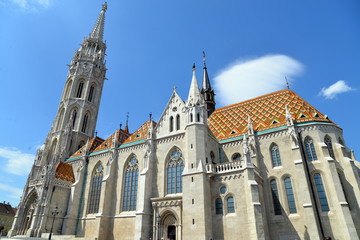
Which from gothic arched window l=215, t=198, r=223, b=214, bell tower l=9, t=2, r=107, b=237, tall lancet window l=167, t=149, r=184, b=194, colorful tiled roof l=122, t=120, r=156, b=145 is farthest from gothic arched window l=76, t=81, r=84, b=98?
gothic arched window l=215, t=198, r=223, b=214

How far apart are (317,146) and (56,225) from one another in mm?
31782

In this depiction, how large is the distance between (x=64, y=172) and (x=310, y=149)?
31.9m

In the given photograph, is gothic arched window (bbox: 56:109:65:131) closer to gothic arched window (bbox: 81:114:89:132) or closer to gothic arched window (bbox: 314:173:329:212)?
gothic arched window (bbox: 81:114:89:132)

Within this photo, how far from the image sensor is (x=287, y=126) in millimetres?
24781

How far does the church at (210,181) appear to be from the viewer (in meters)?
20.3

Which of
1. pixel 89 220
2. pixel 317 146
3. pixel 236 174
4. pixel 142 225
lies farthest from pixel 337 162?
pixel 89 220

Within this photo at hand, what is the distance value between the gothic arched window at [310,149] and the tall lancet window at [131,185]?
745 inches

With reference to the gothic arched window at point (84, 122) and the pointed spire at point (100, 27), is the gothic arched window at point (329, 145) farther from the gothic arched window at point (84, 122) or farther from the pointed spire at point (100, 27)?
the pointed spire at point (100, 27)

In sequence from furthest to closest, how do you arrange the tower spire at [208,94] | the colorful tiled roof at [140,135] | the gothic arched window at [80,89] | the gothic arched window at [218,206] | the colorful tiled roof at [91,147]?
the gothic arched window at [80,89] < the tower spire at [208,94] < the colorful tiled roof at [91,147] < the colorful tiled roof at [140,135] < the gothic arched window at [218,206]

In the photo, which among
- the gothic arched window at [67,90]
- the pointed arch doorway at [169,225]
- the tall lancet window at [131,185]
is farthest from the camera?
the gothic arched window at [67,90]

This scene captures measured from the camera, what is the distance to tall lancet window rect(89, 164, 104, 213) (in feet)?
100

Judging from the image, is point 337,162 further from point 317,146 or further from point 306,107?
point 306,107

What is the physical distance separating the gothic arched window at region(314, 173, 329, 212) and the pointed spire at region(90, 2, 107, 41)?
162 ft

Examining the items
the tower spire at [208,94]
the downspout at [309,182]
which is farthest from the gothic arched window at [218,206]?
the tower spire at [208,94]
